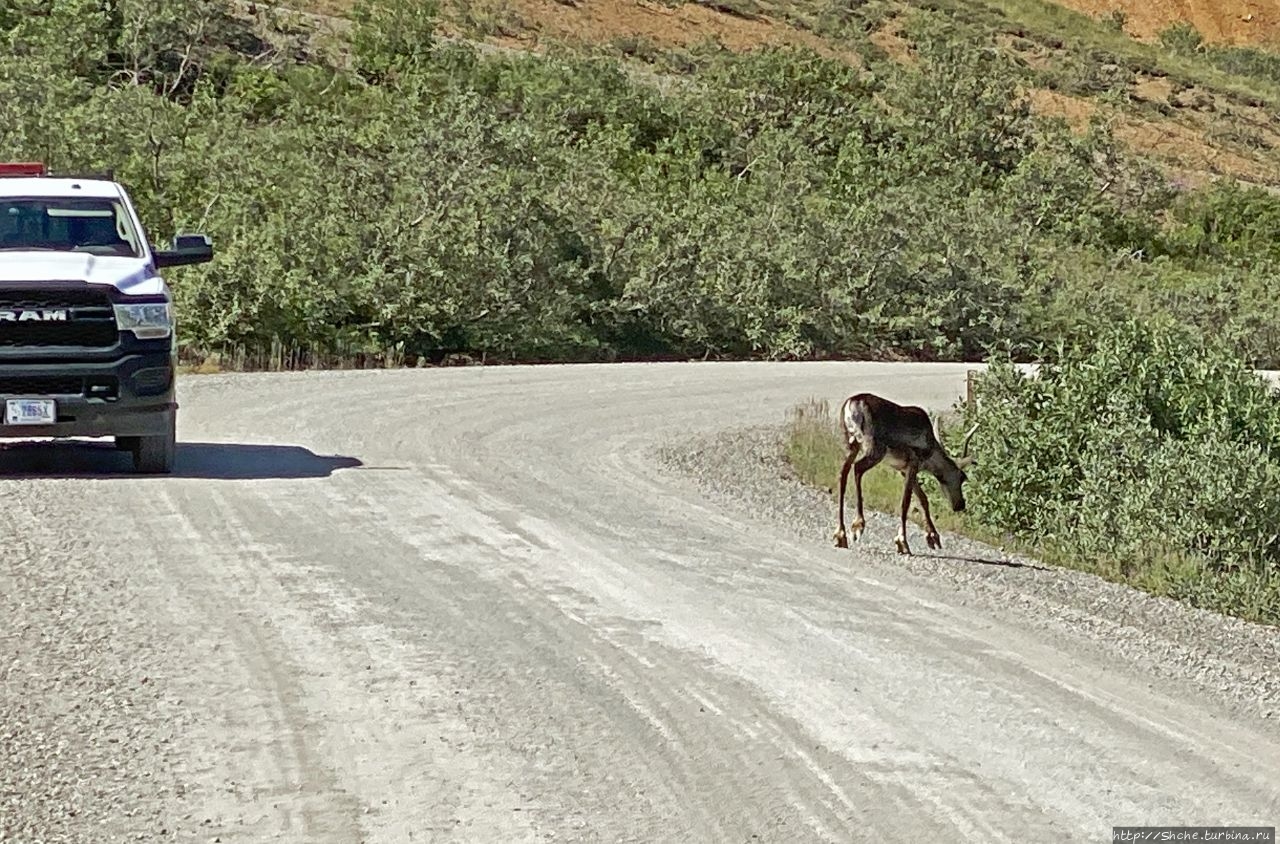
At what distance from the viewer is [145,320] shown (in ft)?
42.8

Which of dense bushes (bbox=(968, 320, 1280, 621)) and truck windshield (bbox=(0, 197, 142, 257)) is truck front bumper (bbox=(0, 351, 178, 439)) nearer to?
truck windshield (bbox=(0, 197, 142, 257))

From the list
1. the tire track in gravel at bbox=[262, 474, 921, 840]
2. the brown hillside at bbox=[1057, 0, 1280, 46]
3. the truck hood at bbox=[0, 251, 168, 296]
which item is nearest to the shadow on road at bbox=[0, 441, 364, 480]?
the truck hood at bbox=[0, 251, 168, 296]

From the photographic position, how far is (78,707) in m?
7.22

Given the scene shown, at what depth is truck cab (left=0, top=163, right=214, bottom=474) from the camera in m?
12.7

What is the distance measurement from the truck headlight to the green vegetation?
6.09 m

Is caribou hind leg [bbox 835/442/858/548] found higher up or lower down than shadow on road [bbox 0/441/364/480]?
higher up

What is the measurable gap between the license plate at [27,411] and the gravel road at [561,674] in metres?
0.50

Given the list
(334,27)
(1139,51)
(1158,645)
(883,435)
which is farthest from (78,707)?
(1139,51)

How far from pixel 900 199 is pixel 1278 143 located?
165ft

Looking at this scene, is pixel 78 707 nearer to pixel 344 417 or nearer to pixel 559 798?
pixel 559 798

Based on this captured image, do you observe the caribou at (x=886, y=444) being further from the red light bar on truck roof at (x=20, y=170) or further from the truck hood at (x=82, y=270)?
the red light bar on truck roof at (x=20, y=170)

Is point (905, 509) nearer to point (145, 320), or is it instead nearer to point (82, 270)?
point (145, 320)

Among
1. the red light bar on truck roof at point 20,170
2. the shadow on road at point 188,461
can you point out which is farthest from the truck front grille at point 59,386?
the red light bar on truck roof at point 20,170

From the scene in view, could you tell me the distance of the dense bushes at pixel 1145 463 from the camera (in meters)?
13.3
